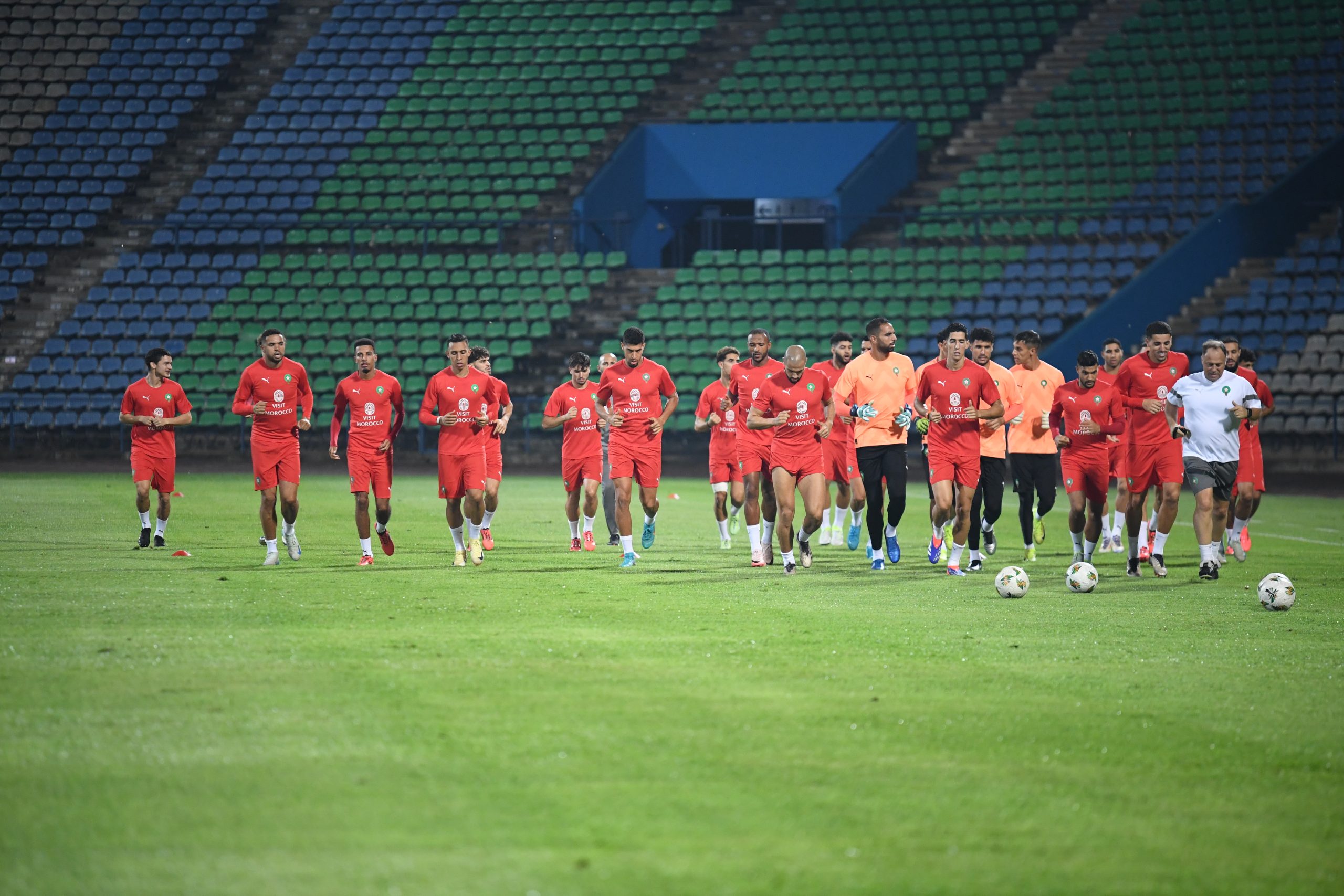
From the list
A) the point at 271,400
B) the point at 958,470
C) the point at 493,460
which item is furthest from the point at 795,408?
the point at 271,400

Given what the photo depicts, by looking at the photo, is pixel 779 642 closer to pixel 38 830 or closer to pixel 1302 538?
pixel 38 830

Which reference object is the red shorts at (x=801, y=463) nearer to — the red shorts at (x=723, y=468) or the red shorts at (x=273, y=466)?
the red shorts at (x=723, y=468)

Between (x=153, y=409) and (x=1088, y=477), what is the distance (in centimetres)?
1056

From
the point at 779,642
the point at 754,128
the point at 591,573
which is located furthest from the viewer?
the point at 754,128

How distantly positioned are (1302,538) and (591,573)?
959 centimetres

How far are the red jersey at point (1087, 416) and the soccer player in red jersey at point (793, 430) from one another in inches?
109

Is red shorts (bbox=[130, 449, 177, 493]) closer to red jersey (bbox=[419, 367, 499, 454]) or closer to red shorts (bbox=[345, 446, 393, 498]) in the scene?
red shorts (bbox=[345, 446, 393, 498])

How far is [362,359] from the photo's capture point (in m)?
14.3

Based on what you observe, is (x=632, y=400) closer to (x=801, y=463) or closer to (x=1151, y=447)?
(x=801, y=463)

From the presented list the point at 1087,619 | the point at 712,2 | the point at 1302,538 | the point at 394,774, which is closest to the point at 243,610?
the point at 394,774

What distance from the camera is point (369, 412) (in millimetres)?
14398

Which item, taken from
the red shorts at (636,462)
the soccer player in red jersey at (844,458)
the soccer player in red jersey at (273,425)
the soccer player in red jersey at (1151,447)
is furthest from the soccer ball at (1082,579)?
the soccer player in red jersey at (273,425)

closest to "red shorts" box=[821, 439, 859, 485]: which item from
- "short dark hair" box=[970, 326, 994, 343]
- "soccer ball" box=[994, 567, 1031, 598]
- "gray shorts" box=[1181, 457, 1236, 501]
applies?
"short dark hair" box=[970, 326, 994, 343]

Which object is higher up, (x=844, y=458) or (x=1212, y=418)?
(x=1212, y=418)
